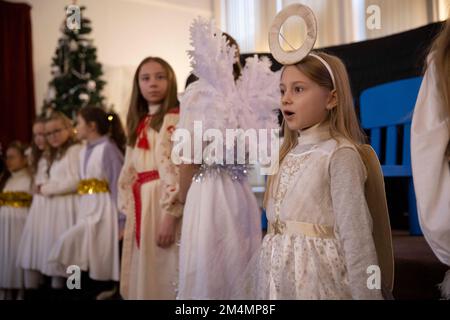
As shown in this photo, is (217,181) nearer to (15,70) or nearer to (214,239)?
(214,239)

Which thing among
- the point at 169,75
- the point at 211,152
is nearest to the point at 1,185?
the point at 169,75

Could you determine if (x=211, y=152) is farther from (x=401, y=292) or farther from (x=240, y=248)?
(x=401, y=292)

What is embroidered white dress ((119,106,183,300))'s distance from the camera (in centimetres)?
214

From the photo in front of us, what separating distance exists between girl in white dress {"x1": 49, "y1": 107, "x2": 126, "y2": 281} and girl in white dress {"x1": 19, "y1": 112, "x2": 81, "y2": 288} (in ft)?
0.75

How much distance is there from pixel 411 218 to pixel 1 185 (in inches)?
119

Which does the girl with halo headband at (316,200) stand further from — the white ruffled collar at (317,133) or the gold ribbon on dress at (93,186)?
the gold ribbon on dress at (93,186)

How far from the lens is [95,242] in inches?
124

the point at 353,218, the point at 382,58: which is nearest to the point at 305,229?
the point at 353,218

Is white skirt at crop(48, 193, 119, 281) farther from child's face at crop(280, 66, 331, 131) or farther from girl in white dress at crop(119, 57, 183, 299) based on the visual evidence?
child's face at crop(280, 66, 331, 131)

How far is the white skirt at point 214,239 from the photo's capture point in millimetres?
1773

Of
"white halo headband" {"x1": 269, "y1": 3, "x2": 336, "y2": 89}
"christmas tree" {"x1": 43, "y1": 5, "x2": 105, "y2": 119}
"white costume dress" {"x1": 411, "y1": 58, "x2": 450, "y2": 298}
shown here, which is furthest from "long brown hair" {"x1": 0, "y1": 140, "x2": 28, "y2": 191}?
"white costume dress" {"x1": 411, "y1": 58, "x2": 450, "y2": 298}

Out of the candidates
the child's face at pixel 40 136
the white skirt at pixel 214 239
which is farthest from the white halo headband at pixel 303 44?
the child's face at pixel 40 136

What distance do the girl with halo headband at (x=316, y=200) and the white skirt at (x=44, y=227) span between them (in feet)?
7.24

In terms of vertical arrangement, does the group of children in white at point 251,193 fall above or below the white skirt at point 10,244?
above
